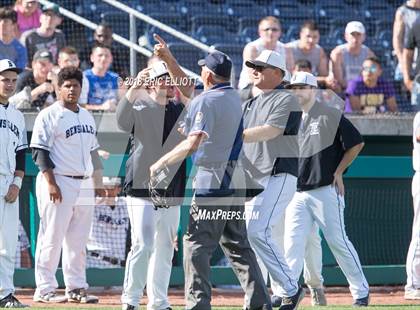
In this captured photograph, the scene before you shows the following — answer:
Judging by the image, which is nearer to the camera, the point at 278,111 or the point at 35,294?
the point at 278,111

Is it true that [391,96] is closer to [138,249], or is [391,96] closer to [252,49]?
[252,49]

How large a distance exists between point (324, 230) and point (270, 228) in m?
1.28

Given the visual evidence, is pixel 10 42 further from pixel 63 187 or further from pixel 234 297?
pixel 234 297

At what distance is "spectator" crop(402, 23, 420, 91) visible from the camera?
1204cm

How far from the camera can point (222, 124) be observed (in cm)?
741

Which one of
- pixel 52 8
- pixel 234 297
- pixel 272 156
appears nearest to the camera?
pixel 272 156

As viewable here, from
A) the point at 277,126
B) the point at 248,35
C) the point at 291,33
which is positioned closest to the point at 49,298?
the point at 277,126

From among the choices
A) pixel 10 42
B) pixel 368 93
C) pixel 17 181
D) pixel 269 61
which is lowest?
pixel 17 181

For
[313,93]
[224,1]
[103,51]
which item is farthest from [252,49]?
[224,1]

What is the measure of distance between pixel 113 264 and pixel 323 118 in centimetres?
291

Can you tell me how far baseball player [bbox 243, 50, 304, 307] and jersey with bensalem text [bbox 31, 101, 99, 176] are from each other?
1.92 meters

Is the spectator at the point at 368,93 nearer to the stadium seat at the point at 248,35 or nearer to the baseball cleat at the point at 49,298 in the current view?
the stadium seat at the point at 248,35

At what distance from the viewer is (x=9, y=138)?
898cm

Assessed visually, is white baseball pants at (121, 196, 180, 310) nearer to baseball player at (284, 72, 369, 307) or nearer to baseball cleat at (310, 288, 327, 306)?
baseball player at (284, 72, 369, 307)
